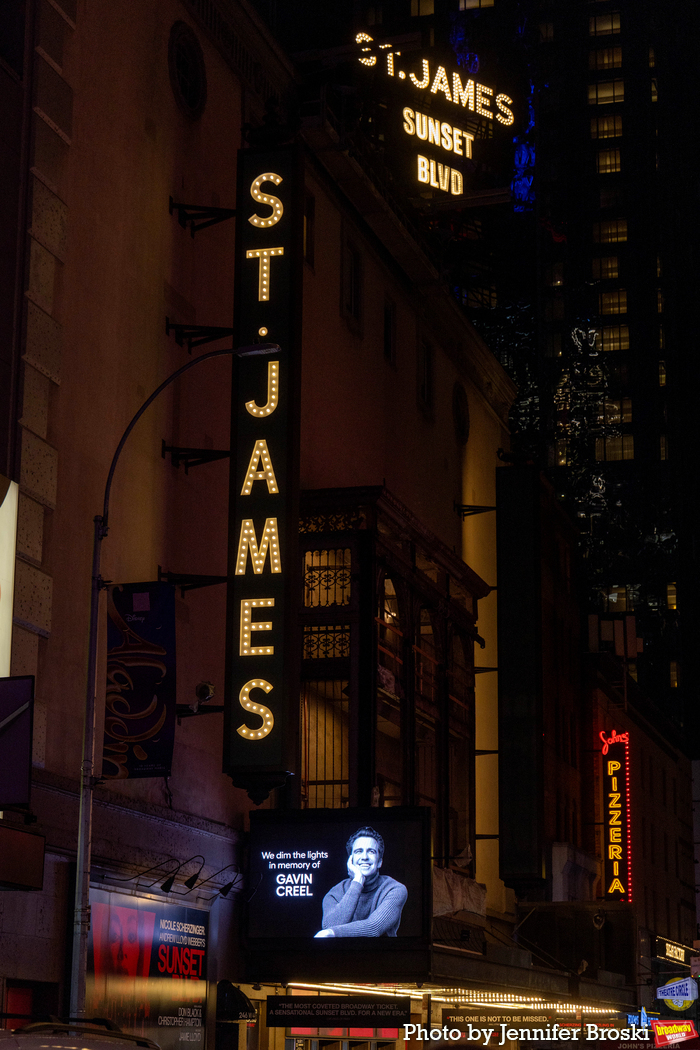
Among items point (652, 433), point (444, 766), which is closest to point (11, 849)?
point (444, 766)

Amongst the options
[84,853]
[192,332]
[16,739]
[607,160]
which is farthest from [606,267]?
[84,853]

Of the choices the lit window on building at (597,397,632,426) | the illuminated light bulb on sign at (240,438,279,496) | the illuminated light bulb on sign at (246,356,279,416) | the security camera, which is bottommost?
the security camera

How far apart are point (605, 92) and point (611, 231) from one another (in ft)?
40.0

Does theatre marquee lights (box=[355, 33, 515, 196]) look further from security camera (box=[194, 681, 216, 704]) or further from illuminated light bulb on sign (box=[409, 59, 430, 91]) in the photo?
A: security camera (box=[194, 681, 216, 704])

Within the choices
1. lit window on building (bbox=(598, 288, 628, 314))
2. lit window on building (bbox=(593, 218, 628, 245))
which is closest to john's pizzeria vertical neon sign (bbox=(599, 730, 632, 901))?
lit window on building (bbox=(598, 288, 628, 314))

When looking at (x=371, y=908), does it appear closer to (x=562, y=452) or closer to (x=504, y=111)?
(x=504, y=111)

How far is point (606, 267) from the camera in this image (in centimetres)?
11988

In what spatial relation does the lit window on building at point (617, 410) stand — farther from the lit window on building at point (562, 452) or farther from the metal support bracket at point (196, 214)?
the metal support bracket at point (196, 214)

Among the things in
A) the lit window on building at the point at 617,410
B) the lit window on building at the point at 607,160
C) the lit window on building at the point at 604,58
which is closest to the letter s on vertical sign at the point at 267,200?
the lit window on building at the point at 617,410

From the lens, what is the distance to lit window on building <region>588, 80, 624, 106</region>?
12231 centimetres

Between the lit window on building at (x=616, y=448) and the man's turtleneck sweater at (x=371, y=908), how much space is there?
312 ft

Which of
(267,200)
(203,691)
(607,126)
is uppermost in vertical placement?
(607,126)

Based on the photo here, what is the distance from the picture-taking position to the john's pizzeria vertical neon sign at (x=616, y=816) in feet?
161

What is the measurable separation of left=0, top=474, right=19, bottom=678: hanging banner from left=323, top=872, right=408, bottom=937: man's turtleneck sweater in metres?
8.18
